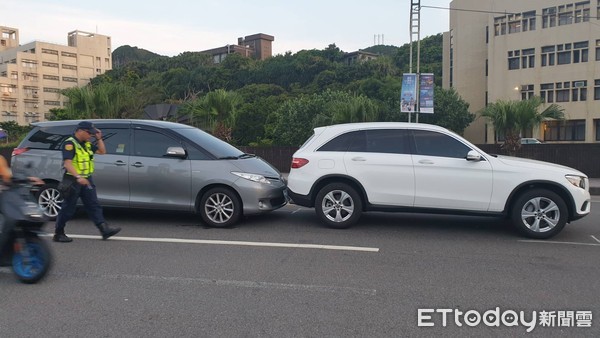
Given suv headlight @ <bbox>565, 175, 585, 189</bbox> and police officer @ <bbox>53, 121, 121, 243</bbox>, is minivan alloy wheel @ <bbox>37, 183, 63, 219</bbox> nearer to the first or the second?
police officer @ <bbox>53, 121, 121, 243</bbox>

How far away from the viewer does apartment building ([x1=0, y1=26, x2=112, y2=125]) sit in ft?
320

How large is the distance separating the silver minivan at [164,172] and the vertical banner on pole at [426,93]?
12.7 metres

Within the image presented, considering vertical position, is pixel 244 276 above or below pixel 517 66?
below

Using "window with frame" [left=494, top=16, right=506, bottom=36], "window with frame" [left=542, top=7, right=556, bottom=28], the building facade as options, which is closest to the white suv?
"window with frame" [left=542, top=7, right=556, bottom=28]

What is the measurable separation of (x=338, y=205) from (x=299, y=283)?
2807 millimetres

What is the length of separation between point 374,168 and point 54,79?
112 m

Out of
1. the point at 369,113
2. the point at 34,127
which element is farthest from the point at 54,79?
the point at 34,127

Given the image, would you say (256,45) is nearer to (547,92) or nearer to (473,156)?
(547,92)

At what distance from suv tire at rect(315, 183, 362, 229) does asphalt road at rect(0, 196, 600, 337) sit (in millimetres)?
210

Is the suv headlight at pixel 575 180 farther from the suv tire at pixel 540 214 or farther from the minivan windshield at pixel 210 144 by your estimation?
the minivan windshield at pixel 210 144

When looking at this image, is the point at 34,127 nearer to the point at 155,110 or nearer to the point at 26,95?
the point at 155,110

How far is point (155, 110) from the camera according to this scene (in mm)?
21219

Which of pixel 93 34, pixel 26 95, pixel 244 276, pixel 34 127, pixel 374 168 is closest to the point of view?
pixel 244 276

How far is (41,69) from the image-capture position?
333ft
